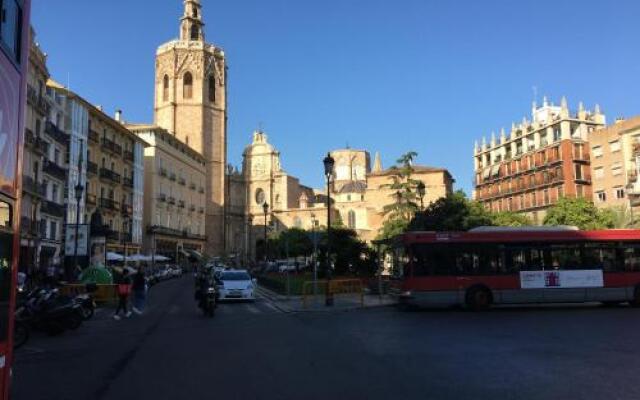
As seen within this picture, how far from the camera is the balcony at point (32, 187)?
128 ft

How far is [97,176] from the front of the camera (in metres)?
57.0

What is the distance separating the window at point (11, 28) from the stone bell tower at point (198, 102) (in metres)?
90.9

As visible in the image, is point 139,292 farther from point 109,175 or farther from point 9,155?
point 109,175

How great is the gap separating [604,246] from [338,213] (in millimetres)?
83305

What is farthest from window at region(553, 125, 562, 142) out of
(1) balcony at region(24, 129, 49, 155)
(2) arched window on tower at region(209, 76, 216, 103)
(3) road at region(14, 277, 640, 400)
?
Answer: (3) road at region(14, 277, 640, 400)

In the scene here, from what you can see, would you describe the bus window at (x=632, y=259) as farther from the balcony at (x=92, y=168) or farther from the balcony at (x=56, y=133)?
the balcony at (x=92, y=168)

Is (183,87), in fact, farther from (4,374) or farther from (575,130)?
(4,374)

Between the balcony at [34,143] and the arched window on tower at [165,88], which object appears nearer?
the balcony at [34,143]

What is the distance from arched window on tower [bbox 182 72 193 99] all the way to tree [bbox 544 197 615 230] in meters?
60.2

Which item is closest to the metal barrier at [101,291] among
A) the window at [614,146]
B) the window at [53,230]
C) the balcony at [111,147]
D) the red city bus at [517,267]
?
the red city bus at [517,267]

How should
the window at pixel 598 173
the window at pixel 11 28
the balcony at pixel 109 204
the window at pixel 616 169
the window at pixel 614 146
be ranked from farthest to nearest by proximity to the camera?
the window at pixel 598 173
the window at pixel 614 146
the window at pixel 616 169
the balcony at pixel 109 204
the window at pixel 11 28

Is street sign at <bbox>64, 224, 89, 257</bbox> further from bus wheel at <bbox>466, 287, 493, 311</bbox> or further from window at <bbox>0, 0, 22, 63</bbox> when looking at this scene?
window at <bbox>0, 0, 22, 63</bbox>

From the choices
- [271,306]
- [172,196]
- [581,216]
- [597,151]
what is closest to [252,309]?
[271,306]

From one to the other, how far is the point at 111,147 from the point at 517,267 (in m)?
48.2
